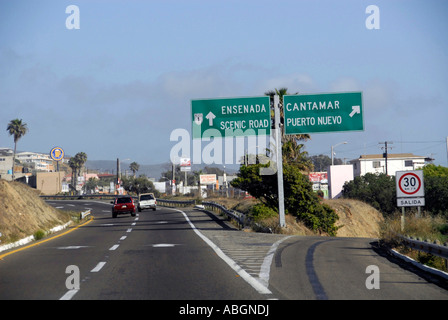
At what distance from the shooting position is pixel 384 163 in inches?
4414

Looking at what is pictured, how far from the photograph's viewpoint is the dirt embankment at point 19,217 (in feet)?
73.9

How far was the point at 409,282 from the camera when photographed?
10633 millimetres

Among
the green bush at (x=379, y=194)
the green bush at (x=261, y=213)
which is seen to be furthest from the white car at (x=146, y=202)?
the green bush at (x=379, y=194)

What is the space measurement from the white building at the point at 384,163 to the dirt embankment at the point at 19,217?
85319 mm

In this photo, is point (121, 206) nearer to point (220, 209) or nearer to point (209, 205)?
point (220, 209)

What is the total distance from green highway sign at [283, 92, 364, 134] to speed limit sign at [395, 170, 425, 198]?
7.08 m

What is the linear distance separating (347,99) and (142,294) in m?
19.6

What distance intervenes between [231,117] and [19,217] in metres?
11.5

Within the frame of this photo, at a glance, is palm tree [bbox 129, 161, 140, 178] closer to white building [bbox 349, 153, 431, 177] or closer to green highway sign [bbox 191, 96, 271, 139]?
white building [bbox 349, 153, 431, 177]

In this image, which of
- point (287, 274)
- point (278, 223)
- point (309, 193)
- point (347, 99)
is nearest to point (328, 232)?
point (309, 193)

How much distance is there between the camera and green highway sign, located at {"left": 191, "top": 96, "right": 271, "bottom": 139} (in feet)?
88.9

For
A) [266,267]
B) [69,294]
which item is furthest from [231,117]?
[69,294]

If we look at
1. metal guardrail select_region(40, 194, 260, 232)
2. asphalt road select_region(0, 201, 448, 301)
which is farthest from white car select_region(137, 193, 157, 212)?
asphalt road select_region(0, 201, 448, 301)
